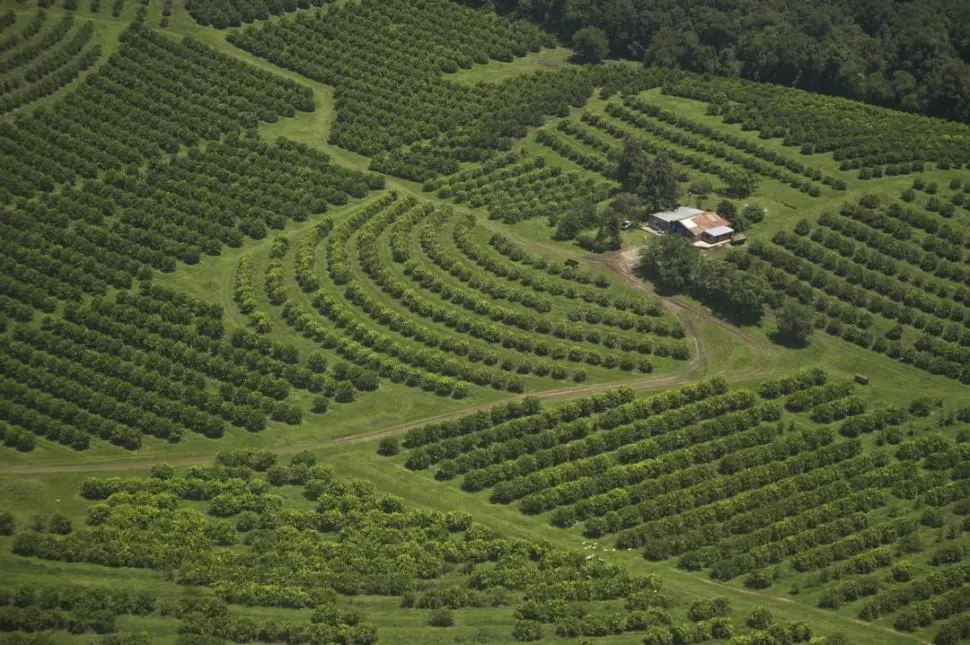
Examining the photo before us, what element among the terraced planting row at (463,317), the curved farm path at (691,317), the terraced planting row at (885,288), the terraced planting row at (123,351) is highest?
the terraced planting row at (885,288)

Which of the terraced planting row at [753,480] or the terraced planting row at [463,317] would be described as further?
the terraced planting row at [463,317]

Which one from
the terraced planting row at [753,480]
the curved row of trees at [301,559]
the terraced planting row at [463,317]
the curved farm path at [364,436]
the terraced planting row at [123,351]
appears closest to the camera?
the curved row of trees at [301,559]

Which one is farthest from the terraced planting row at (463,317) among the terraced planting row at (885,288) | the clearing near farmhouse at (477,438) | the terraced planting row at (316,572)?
the terraced planting row at (316,572)

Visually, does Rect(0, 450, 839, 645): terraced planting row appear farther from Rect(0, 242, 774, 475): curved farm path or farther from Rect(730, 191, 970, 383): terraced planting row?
Rect(730, 191, 970, 383): terraced planting row

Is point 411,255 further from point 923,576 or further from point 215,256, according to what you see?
point 923,576

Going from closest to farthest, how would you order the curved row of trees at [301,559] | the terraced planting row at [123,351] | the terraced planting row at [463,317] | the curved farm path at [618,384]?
the curved row of trees at [301,559] → the curved farm path at [618,384] → the terraced planting row at [123,351] → the terraced planting row at [463,317]

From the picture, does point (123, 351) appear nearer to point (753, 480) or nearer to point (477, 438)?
point (477, 438)

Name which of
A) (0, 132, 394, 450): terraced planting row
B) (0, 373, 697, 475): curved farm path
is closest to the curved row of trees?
(0, 373, 697, 475): curved farm path

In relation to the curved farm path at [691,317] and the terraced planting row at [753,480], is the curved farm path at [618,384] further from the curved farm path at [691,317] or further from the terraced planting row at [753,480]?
the terraced planting row at [753,480]
